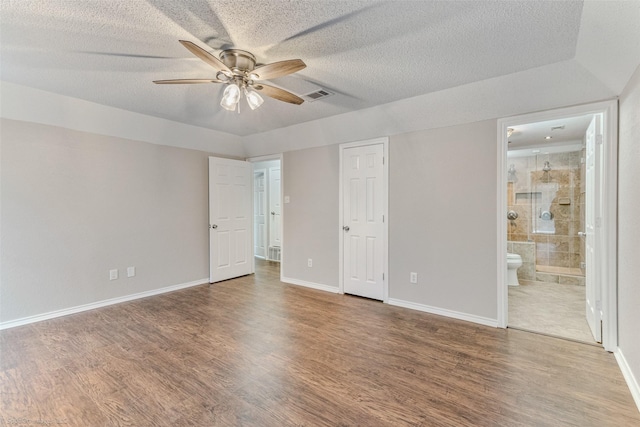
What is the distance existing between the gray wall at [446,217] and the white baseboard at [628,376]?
911 millimetres

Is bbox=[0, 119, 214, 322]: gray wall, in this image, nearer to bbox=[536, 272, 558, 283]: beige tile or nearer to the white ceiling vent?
the white ceiling vent

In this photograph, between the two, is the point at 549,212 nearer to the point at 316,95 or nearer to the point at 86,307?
the point at 316,95

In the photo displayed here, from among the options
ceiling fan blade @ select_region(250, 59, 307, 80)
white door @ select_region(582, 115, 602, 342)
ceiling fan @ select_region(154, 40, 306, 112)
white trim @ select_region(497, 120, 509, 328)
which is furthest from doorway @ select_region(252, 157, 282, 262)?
white door @ select_region(582, 115, 602, 342)

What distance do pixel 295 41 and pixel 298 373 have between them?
2.42m

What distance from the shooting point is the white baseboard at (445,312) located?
3.00m

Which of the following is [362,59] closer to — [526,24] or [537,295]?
[526,24]

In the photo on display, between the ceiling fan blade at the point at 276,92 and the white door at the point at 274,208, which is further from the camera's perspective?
the white door at the point at 274,208

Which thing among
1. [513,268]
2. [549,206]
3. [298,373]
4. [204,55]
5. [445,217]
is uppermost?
[204,55]

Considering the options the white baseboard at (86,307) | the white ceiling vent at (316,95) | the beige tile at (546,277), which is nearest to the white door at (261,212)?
the white baseboard at (86,307)

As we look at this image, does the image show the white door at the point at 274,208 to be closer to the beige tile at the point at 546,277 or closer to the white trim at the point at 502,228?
the white trim at the point at 502,228

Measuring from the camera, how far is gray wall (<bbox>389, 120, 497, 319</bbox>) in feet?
9.90

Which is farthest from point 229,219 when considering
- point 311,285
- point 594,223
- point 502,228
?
point 594,223

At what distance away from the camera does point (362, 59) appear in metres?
2.31

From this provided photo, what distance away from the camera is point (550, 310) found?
3.40m
